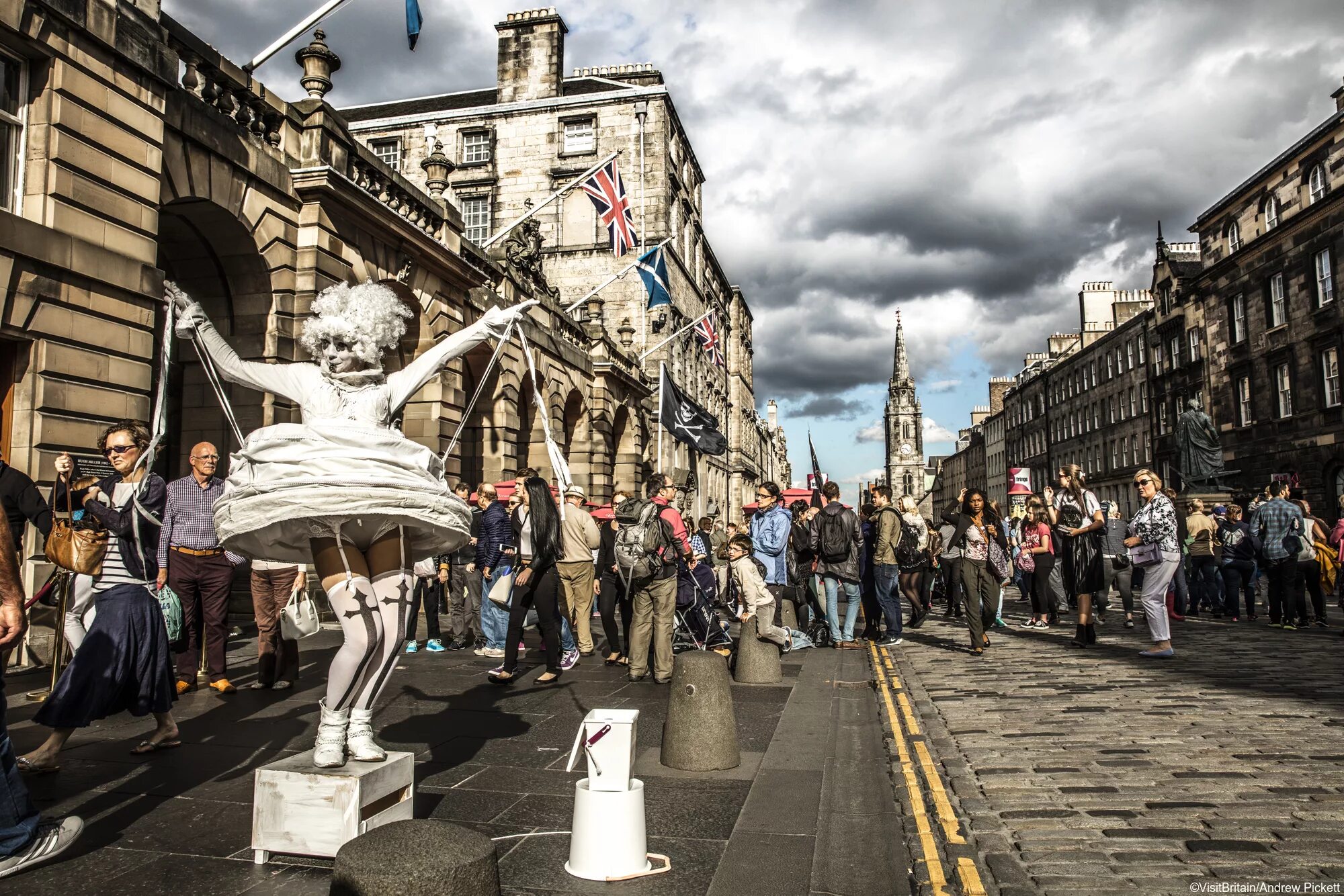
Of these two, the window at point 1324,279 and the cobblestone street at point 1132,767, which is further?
the window at point 1324,279

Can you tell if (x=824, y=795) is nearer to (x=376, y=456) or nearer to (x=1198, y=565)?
(x=376, y=456)

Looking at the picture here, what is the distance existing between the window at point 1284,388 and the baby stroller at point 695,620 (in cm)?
2995

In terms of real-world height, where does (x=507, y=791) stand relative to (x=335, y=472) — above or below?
below

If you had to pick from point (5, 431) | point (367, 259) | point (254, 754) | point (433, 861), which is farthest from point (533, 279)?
point (433, 861)

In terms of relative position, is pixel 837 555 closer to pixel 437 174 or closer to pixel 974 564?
pixel 974 564

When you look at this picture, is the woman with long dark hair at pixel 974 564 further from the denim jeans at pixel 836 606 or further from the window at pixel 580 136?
the window at pixel 580 136

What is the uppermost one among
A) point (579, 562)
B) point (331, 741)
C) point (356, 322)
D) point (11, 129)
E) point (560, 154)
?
point (560, 154)

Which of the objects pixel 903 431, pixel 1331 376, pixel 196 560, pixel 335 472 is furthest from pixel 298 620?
pixel 903 431

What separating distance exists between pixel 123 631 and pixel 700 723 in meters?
3.26

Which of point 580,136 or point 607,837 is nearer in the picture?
point 607,837

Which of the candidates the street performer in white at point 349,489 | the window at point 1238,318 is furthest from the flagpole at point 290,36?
the window at point 1238,318

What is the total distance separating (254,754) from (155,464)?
312 inches

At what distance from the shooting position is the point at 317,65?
1230 centimetres

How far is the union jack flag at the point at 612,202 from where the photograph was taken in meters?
19.4
